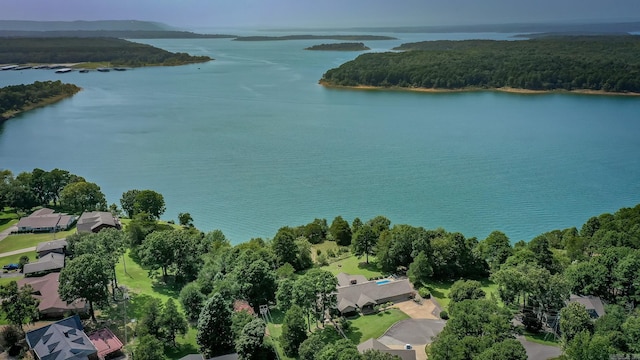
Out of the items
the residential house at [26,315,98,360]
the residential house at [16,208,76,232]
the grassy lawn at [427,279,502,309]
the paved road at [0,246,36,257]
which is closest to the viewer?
the residential house at [26,315,98,360]

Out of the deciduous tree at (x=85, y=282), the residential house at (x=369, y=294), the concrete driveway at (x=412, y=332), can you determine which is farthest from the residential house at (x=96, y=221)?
the concrete driveway at (x=412, y=332)

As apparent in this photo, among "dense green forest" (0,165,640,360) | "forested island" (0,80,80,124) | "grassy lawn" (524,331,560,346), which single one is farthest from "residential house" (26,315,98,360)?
"forested island" (0,80,80,124)

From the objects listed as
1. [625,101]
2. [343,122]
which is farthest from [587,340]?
[625,101]

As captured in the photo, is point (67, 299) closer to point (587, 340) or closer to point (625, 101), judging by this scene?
point (587, 340)

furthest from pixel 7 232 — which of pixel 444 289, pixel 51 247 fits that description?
pixel 444 289

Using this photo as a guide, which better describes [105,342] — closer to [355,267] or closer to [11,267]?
[11,267]

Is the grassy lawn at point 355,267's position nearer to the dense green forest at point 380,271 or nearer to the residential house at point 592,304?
the dense green forest at point 380,271

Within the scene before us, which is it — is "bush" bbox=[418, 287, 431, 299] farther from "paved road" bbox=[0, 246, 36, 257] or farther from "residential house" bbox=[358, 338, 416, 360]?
"paved road" bbox=[0, 246, 36, 257]
